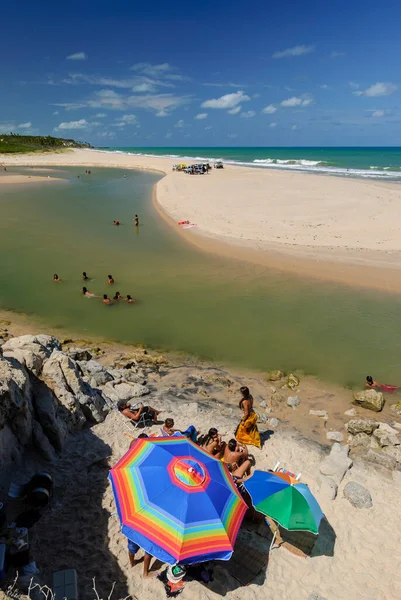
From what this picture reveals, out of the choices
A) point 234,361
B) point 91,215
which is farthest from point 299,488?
point 91,215

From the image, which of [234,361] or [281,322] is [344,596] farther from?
[281,322]

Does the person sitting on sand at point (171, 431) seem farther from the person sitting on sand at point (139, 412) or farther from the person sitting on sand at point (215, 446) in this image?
the person sitting on sand at point (139, 412)

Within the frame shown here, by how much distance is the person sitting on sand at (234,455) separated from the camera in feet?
26.4

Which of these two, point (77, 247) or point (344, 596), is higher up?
point (77, 247)

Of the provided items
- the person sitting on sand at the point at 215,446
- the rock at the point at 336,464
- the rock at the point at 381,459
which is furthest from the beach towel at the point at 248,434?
the rock at the point at 381,459

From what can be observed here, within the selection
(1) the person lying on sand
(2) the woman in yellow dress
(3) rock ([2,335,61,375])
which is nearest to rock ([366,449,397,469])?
(2) the woman in yellow dress

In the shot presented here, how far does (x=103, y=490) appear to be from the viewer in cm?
728

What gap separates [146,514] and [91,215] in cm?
3403

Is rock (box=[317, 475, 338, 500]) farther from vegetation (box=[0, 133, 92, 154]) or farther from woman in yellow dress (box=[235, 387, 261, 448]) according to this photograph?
vegetation (box=[0, 133, 92, 154])

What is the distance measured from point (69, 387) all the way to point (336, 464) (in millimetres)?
6449

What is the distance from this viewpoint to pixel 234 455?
26.4 feet

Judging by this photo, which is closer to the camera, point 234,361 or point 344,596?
point 344,596

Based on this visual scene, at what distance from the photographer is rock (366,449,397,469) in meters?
8.87

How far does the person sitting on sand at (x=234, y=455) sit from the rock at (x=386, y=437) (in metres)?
3.86
